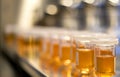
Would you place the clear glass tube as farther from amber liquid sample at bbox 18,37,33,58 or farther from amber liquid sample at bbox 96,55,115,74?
amber liquid sample at bbox 18,37,33,58

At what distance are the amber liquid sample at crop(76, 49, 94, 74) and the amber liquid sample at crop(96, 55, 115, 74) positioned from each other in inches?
3.8

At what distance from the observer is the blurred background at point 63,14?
267 centimetres

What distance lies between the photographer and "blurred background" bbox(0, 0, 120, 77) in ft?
Result: 8.77

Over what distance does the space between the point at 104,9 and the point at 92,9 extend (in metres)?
0.11

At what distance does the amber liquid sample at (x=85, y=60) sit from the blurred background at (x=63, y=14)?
0.47 metres

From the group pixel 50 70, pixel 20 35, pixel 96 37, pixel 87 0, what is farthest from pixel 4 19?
pixel 96 37

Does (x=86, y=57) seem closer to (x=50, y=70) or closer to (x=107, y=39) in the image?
(x=107, y=39)

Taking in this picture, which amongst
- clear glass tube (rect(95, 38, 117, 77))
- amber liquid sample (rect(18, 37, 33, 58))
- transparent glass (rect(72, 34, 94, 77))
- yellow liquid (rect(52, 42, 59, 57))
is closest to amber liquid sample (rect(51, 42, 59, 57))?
yellow liquid (rect(52, 42, 59, 57))

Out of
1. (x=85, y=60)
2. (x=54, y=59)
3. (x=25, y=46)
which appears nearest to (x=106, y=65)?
(x=85, y=60)

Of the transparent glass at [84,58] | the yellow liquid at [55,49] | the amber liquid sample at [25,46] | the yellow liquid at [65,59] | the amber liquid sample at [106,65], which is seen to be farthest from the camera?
the amber liquid sample at [25,46]

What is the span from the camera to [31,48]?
2.84m

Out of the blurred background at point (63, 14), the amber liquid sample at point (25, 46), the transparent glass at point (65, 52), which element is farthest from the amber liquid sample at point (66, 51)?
the amber liquid sample at point (25, 46)

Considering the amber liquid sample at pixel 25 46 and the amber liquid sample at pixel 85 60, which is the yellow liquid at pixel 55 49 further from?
the amber liquid sample at pixel 25 46

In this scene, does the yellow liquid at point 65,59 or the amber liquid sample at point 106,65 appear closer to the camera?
the amber liquid sample at point 106,65
